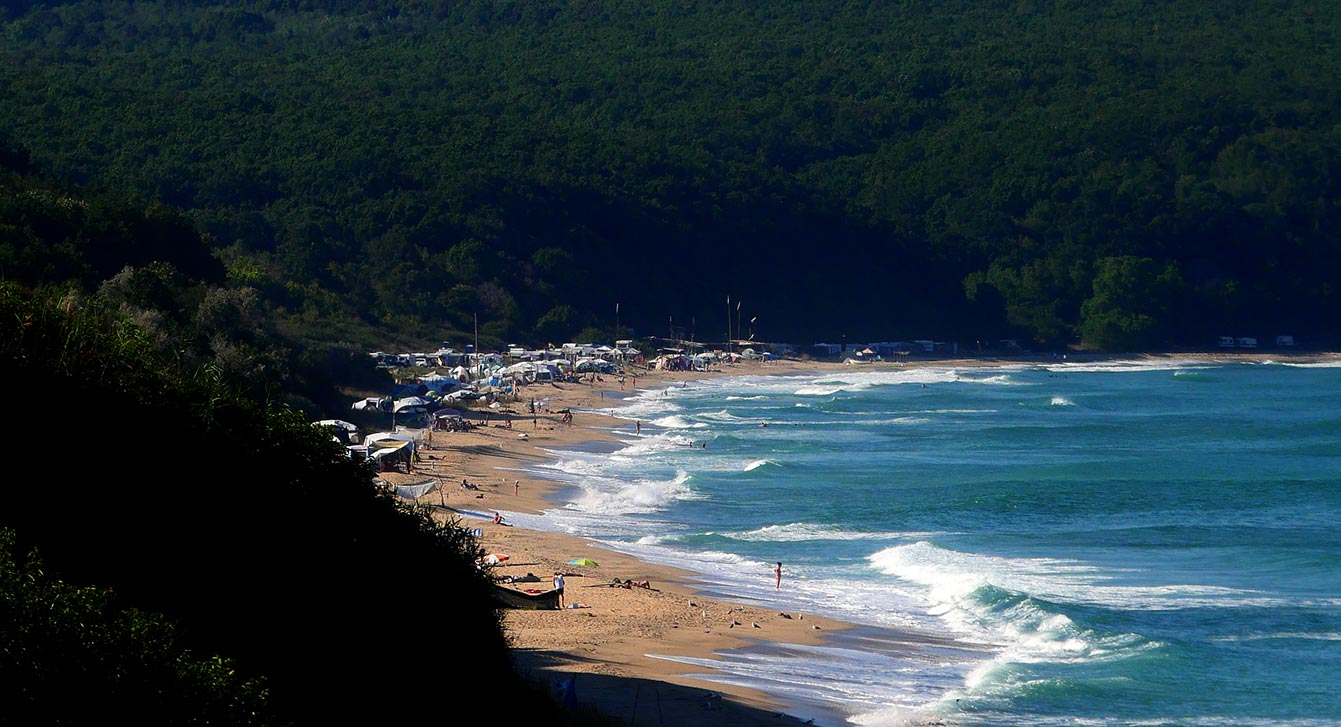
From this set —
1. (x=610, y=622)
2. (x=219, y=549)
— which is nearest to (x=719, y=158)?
(x=610, y=622)

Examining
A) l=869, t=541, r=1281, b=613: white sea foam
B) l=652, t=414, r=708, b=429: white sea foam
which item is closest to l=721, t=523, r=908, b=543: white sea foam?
l=869, t=541, r=1281, b=613: white sea foam

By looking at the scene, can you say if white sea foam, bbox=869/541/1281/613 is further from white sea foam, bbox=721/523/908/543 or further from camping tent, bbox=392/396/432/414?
camping tent, bbox=392/396/432/414

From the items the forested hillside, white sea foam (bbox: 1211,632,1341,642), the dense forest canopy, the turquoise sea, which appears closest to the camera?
the forested hillside

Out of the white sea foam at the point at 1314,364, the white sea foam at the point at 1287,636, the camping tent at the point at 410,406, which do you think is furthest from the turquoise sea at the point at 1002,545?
the white sea foam at the point at 1314,364

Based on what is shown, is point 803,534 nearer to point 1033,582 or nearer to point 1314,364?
point 1033,582

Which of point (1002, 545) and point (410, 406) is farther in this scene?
point (410, 406)

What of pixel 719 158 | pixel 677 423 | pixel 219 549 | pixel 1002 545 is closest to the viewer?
pixel 219 549

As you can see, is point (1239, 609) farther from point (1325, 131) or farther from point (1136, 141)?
point (1325, 131)
